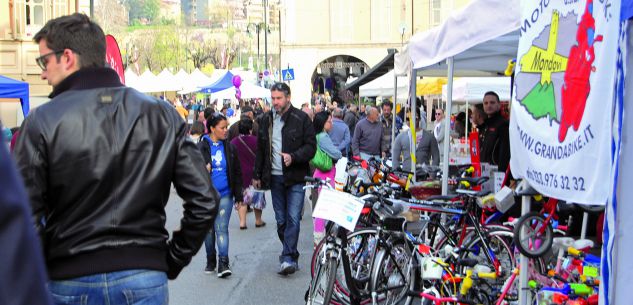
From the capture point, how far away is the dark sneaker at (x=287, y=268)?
880 cm

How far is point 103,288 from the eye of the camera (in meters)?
2.78

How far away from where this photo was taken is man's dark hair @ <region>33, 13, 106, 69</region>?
2881mm

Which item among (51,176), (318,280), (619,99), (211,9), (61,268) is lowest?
(318,280)

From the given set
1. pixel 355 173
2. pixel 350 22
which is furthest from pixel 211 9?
pixel 355 173

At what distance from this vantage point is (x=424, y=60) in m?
8.12

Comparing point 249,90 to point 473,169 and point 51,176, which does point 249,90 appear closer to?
point 473,169

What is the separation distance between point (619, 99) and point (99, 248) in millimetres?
2222

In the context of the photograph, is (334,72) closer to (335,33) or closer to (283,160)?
(335,33)

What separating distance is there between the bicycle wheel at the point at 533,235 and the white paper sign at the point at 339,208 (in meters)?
1.52

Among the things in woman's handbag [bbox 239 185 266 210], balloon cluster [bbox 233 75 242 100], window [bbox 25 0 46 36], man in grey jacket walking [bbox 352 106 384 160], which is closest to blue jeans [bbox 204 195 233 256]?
woman's handbag [bbox 239 185 266 210]

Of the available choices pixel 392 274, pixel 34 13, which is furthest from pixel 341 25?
pixel 392 274

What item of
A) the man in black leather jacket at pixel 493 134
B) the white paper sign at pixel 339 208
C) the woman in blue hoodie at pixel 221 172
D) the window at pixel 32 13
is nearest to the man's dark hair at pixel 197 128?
the woman in blue hoodie at pixel 221 172

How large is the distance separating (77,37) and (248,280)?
6.08 meters

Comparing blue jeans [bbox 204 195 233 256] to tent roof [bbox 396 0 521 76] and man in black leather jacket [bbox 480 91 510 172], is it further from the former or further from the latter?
man in black leather jacket [bbox 480 91 510 172]
